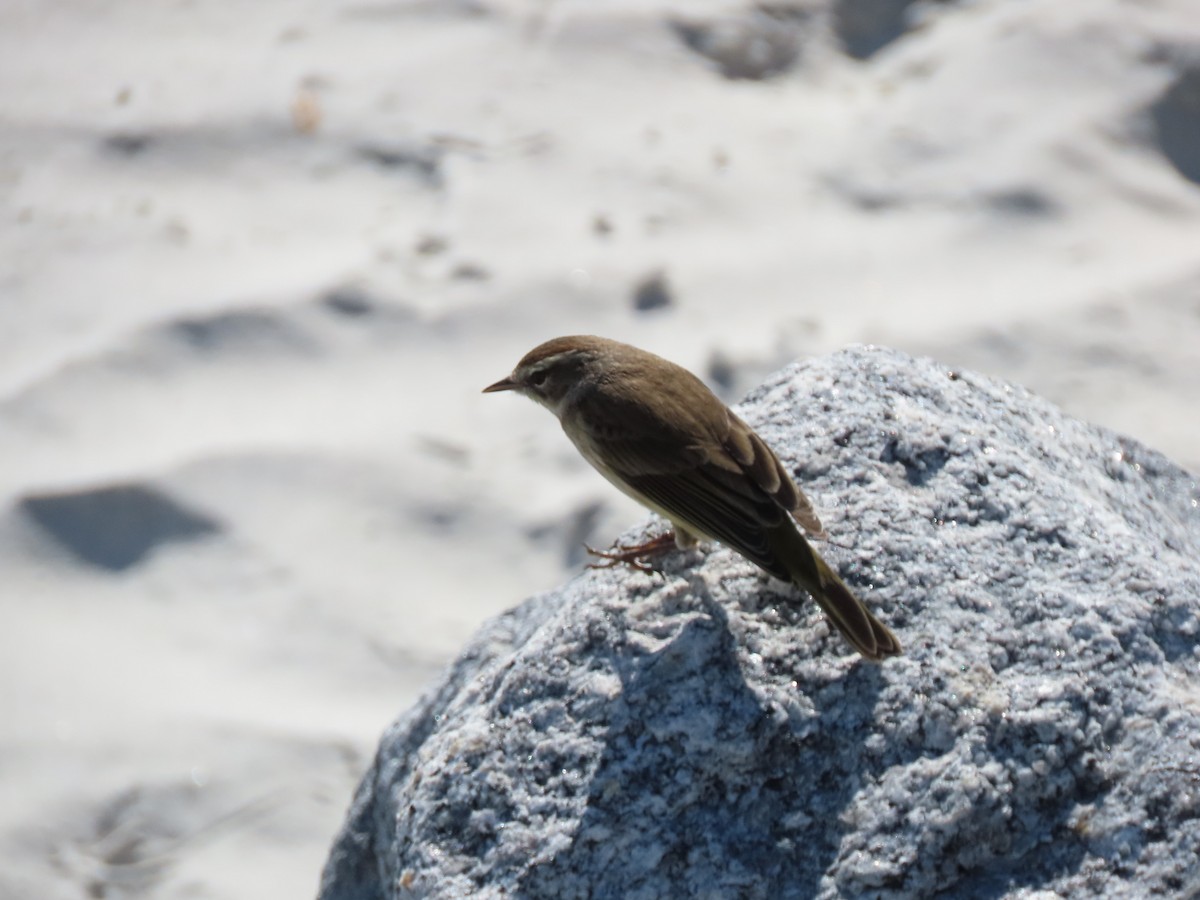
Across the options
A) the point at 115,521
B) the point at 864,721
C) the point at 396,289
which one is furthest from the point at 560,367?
the point at 396,289

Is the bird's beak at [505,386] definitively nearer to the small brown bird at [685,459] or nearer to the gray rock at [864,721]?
the small brown bird at [685,459]

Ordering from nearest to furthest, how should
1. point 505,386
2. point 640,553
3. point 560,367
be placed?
1. point 640,553
2. point 560,367
3. point 505,386

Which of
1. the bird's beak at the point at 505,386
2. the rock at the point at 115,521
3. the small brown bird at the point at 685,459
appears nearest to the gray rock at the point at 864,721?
the small brown bird at the point at 685,459

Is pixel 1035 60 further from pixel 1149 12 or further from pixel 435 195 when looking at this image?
pixel 435 195

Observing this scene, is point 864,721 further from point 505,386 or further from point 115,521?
point 115,521

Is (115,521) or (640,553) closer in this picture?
(640,553)

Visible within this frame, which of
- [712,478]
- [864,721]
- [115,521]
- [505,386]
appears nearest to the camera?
[864,721]
